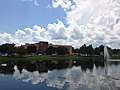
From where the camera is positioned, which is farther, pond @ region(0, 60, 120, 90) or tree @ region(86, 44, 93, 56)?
tree @ region(86, 44, 93, 56)

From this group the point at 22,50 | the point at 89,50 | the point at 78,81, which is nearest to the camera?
the point at 78,81

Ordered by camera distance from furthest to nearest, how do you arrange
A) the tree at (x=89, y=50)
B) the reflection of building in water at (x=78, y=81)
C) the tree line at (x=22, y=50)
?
the tree at (x=89, y=50) → the tree line at (x=22, y=50) → the reflection of building in water at (x=78, y=81)

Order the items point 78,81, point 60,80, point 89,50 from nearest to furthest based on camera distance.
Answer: point 78,81 < point 60,80 < point 89,50

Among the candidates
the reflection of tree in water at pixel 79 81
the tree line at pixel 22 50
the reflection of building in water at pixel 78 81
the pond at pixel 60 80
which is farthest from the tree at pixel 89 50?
the reflection of tree in water at pixel 79 81

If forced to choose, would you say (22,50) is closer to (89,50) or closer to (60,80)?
(89,50)

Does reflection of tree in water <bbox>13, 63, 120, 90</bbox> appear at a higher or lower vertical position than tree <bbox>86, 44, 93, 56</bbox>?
lower

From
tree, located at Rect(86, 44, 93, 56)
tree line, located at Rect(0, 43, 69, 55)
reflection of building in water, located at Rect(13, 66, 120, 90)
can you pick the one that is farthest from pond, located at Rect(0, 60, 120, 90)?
tree, located at Rect(86, 44, 93, 56)

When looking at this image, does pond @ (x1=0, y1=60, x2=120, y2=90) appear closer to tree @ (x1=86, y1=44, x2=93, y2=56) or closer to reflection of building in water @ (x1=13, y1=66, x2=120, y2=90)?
reflection of building in water @ (x1=13, y1=66, x2=120, y2=90)

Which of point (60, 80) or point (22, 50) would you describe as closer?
point (60, 80)

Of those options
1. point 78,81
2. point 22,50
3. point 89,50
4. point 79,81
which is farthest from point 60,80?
point 89,50

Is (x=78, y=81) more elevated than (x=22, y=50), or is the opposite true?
(x=22, y=50)

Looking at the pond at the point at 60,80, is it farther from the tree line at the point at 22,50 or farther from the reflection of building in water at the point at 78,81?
the tree line at the point at 22,50

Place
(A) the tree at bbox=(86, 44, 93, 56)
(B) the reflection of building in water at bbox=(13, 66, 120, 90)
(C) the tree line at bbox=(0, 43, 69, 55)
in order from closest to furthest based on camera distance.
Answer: (B) the reflection of building in water at bbox=(13, 66, 120, 90) < (C) the tree line at bbox=(0, 43, 69, 55) < (A) the tree at bbox=(86, 44, 93, 56)

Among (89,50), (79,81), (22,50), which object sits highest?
(89,50)
